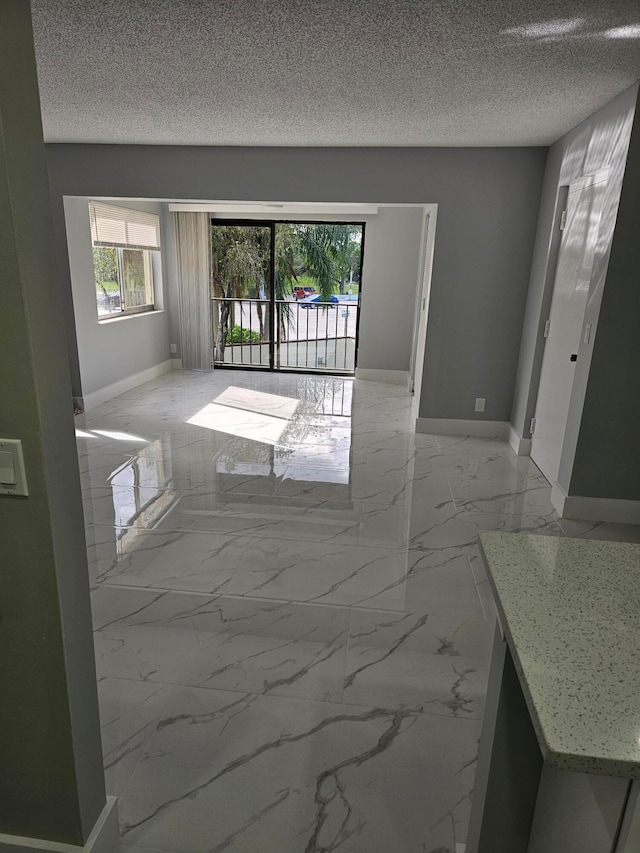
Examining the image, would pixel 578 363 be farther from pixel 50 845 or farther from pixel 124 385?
pixel 124 385

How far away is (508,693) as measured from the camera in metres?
1.15

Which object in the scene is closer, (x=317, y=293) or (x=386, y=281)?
(x=386, y=281)

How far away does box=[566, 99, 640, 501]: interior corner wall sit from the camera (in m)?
3.08

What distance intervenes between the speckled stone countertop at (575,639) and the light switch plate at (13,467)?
38.8 inches

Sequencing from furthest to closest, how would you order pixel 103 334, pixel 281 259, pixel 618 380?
pixel 281 259 < pixel 103 334 < pixel 618 380

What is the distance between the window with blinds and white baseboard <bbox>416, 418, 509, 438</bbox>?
3.59 m

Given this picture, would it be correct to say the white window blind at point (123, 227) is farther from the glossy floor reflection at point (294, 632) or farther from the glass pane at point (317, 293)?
the glossy floor reflection at point (294, 632)

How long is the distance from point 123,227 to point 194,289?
1.33 meters

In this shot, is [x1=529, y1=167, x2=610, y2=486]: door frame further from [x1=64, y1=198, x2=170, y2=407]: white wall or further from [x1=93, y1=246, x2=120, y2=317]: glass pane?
[x1=93, y1=246, x2=120, y2=317]: glass pane

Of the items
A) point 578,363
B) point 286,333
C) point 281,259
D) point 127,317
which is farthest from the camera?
point 286,333

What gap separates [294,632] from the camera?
7.96 feet

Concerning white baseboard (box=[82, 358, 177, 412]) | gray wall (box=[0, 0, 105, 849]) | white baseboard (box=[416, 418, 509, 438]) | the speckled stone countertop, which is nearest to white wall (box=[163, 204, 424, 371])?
white baseboard (box=[82, 358, 177, 412])

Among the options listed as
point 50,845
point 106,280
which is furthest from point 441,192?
point 50,845

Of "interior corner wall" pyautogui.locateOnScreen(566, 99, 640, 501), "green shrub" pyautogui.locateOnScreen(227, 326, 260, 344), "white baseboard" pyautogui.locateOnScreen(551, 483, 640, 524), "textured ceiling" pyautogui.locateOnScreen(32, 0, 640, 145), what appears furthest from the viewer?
"green shrub" pyautogui.locateOnScreen(227, 326, 260, 344)
